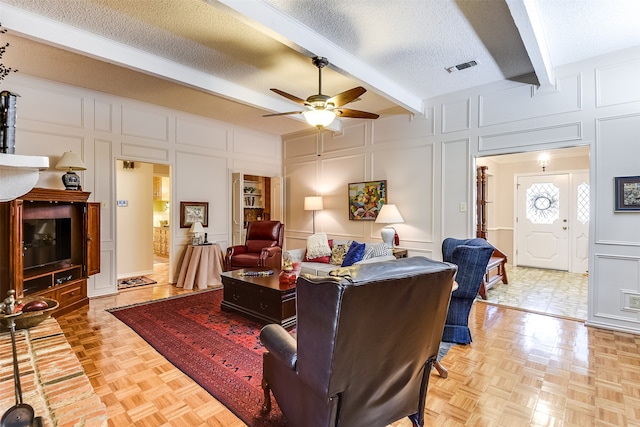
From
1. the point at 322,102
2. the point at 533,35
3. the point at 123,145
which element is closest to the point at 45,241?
the point at 123,145

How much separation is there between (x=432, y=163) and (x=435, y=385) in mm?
3206

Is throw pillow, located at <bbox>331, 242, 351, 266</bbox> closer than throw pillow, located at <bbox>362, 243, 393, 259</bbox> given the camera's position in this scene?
No

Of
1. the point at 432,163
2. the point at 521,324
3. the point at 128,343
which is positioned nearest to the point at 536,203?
the point at 432,163

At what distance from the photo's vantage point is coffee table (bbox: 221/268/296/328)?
324 centimetres

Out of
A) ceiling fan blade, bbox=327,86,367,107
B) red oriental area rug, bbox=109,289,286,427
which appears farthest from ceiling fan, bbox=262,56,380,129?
red oriental area rug, bbox=109,289,286,427

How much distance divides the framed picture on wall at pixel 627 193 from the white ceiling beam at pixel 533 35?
131 cm

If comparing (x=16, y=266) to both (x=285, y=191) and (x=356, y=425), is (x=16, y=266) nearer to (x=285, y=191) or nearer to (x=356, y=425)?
(x=356, y=425)

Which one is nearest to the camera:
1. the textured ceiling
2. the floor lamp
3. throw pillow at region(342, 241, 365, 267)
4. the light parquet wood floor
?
the light parquet wood floor

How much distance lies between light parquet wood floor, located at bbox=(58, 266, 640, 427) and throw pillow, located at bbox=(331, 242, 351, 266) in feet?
6.05

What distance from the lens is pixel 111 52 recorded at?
3062 mm

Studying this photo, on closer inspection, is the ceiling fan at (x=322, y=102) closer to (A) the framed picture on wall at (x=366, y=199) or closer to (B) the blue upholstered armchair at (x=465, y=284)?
(B) the blue upholstered armchair at (x=465, y=284)

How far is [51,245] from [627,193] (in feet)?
20.8

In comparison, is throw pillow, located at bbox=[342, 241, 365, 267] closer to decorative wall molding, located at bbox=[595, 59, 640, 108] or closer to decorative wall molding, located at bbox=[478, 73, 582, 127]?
decorative wall molding, located at bbox=[478, 73, 582, 127]

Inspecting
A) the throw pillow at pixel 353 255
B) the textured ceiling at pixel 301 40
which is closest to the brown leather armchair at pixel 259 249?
the throw pillow at pixel 353 255
